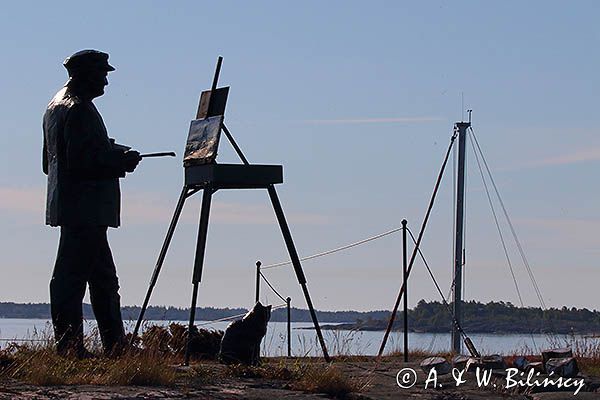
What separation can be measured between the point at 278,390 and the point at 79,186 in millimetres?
2949

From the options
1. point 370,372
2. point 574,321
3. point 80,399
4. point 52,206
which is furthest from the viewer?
point 574,321

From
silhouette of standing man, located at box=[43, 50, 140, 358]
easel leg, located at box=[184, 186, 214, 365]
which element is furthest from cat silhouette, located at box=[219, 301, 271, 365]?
silhouette of standing man, located at box=[43, 50, 140, 358]

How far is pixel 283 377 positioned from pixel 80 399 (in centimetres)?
291

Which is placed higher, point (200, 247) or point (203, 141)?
point (203, 141)

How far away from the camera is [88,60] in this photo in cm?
1362

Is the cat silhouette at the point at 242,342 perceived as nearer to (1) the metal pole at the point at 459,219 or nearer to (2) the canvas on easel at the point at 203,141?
(2) the canvas on easel at the point at 203,141

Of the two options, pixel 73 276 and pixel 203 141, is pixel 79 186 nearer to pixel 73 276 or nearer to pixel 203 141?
pixel 73 276

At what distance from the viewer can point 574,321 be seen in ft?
107

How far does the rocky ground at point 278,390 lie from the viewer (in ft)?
36.7

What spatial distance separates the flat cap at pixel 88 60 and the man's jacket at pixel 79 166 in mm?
302

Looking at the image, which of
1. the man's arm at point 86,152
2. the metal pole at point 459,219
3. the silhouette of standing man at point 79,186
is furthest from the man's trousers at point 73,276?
the metal pole at point 459,219

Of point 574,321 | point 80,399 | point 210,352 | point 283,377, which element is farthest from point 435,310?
point 80,399

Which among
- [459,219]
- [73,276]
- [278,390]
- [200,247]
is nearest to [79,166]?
[73,276]

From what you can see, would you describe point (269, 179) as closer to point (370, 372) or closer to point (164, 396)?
point (370, 372)
